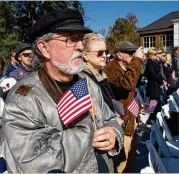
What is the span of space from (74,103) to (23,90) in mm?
269

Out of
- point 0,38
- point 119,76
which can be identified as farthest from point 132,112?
point 0,38

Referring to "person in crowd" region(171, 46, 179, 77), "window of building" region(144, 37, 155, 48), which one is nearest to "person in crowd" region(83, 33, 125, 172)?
"person in crowd" region(171, 46, 179, 77)

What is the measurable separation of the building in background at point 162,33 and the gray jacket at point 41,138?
45.6 meters

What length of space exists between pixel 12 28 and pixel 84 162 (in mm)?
27518

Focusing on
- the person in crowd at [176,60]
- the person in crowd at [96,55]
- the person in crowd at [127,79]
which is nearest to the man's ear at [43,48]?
the person in crowd at [96,55]

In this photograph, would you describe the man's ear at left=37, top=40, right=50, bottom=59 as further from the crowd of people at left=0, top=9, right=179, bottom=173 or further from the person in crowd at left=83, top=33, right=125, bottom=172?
the person in crowd at left=83, top=33, right=125, bottom=172

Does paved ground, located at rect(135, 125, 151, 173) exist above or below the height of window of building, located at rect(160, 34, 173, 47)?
below

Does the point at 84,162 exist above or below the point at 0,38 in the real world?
below

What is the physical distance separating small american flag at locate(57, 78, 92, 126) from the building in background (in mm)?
45364

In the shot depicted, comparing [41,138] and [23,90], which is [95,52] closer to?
[23,90]

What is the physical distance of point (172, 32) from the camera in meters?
49.6

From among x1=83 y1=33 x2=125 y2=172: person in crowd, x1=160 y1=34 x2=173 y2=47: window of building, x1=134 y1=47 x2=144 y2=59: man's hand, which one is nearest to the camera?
x1=83 y1=33 x2=125 y2=172: person in crowd

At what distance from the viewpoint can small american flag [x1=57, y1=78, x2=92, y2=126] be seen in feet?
5.49

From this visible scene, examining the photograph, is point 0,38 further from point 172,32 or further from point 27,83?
point 172,32
